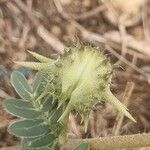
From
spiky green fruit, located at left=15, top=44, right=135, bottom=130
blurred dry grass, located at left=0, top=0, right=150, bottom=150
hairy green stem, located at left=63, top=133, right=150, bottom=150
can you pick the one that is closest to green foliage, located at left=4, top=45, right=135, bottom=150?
spiky green fruit, located at left=15, top=44, right=135, bottom=130

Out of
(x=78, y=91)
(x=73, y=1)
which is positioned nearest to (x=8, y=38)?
(x=73, y=1)

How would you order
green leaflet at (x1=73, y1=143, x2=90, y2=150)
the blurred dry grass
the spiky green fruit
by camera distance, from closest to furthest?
the spiky green fruit < green leaflet at (x1=73, y1=143, x2=90, y2=150) < the blurred dry grass

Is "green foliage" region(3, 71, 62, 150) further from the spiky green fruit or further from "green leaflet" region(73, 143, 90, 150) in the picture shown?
the spiky green fruit

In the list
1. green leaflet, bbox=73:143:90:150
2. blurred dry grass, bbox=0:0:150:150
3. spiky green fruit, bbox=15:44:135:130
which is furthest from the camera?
blurred dry grass, bbox=0:0:150:150

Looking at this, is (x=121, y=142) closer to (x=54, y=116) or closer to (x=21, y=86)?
(x=54, y=116)

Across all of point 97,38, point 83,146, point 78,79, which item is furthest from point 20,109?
point 97,38

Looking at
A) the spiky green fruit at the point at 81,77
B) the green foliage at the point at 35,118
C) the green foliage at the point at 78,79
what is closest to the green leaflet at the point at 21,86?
the green foliage at the point at 35,118
